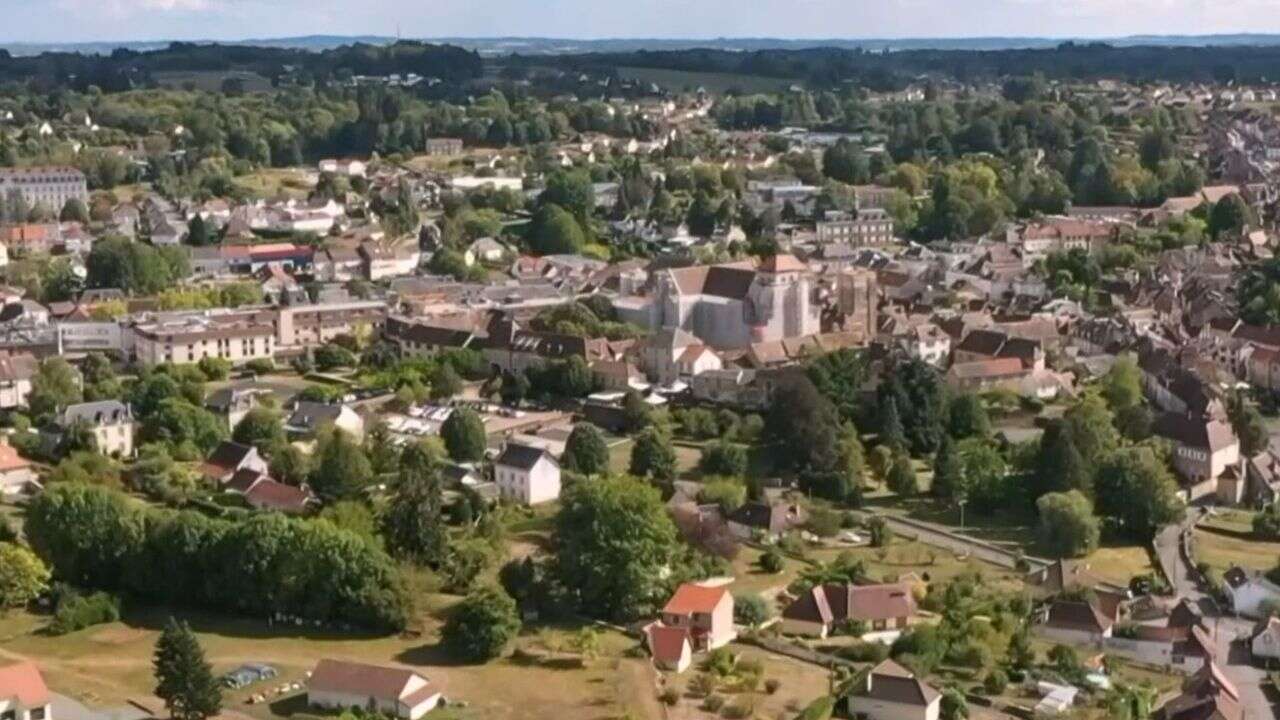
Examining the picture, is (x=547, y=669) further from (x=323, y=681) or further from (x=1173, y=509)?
(x=1173, y=509)

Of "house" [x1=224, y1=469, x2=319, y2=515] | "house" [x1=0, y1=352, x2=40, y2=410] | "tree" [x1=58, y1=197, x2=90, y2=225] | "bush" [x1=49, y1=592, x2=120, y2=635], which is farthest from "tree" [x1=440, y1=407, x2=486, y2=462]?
"tree" [x1=58, y1=197, x2=90, y2=225]

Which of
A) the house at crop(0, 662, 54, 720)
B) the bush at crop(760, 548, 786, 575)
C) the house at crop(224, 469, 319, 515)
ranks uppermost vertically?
the house at crop(0, 662, 54, 720)

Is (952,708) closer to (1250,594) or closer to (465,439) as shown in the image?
(1250,594)

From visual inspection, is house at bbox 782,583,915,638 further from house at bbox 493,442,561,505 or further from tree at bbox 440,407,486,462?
tree at bbox 440,407,486,462

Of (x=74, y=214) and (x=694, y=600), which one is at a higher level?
(x=694, y=600)

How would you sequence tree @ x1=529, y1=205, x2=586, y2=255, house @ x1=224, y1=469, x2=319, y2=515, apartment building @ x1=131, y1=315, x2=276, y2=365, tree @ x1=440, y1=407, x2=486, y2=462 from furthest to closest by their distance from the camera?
tree @ x1=529, y1=205, x2=586, y2=255 → apartment building @ x1=131, y1=315, x2=276, y2=365 → tree @ x1=440, y1=407, x2=486, y2=462 → house @ x1=224, y1=469, x2=319, y2=515

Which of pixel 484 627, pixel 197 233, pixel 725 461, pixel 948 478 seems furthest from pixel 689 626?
pixel 197 233

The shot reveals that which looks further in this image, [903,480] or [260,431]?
[260,431]

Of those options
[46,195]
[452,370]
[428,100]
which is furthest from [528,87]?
[452,370]
